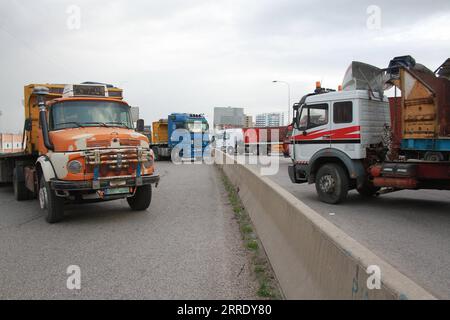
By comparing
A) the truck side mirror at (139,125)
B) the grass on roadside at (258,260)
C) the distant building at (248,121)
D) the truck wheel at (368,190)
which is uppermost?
the distant building at (248,121)

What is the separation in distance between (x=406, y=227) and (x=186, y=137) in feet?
78.3

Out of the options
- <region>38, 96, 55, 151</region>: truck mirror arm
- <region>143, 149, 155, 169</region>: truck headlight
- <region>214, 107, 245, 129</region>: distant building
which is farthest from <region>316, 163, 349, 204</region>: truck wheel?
<region>214, 107, 245, 129</region>: distant building

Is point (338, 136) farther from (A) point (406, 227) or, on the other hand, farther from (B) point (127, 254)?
(B) point (127, 254)

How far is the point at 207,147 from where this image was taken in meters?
31.9

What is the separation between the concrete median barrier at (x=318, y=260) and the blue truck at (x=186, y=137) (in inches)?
964

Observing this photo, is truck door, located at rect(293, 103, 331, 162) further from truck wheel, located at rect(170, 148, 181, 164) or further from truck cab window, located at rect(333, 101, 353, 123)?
truck wheel, located at rect(170, 148, 181, 164)

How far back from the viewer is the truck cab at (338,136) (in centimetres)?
1008

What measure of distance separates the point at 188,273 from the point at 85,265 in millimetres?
1402

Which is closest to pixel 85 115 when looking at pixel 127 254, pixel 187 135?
pixel 127 254

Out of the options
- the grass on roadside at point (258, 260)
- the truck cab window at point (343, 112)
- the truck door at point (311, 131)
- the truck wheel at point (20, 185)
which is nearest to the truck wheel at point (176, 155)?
the truck wheel at point (20, 185)

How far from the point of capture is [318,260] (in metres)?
3.41

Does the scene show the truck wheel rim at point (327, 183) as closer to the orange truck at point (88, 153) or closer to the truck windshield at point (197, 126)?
the orange truck at point (88, 153)

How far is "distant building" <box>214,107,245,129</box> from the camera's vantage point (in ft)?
297

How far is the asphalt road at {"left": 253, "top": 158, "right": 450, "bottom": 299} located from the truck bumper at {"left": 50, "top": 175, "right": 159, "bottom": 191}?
156 inches
